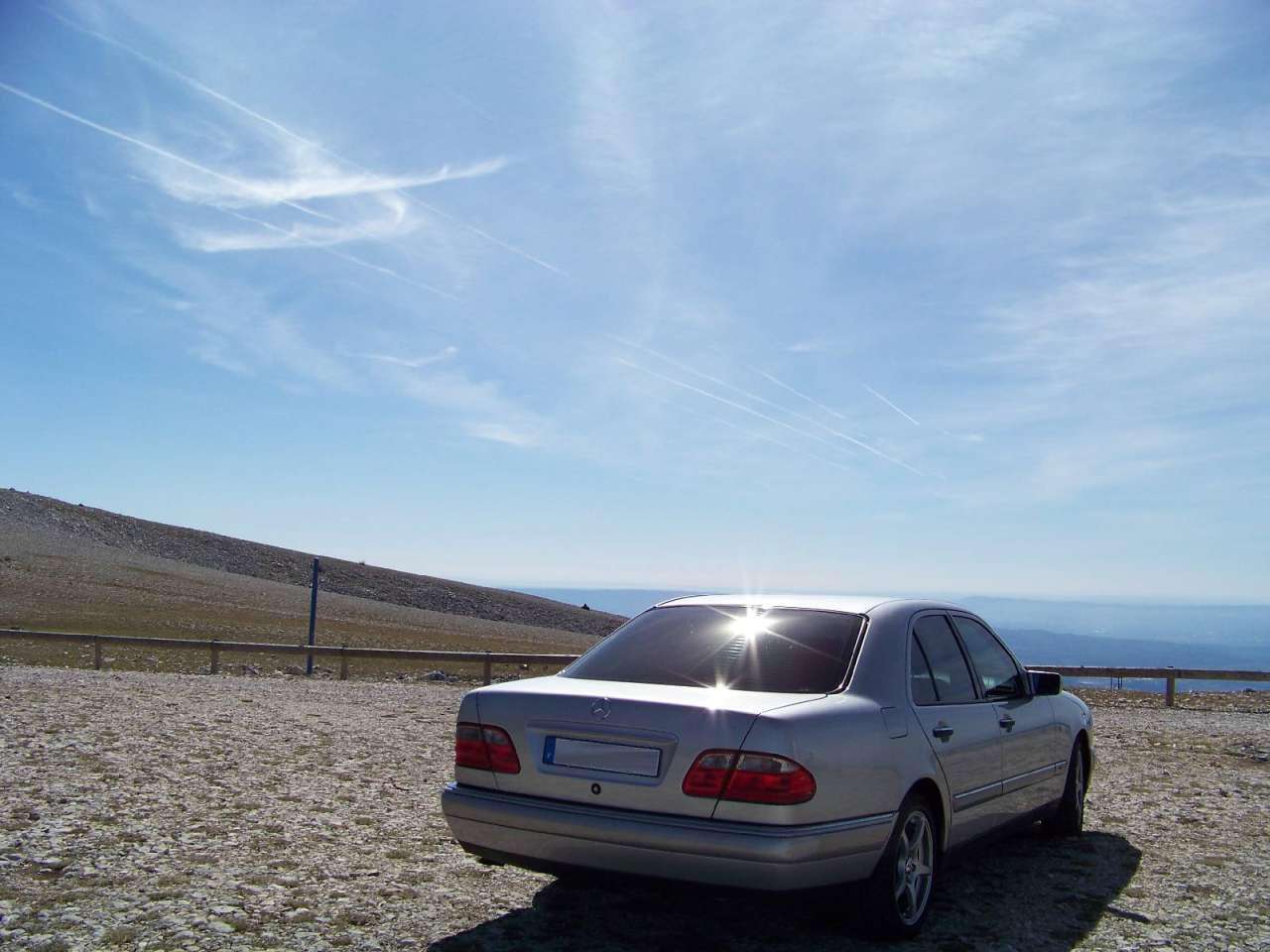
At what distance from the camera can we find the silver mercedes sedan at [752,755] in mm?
4316

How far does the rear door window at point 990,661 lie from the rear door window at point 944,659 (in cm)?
18

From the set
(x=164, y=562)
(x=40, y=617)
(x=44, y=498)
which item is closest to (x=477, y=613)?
(x=164, y=562)

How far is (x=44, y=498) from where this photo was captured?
86188 mm

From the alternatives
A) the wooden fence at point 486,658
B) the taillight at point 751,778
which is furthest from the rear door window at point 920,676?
the wooden fence at point 486,658

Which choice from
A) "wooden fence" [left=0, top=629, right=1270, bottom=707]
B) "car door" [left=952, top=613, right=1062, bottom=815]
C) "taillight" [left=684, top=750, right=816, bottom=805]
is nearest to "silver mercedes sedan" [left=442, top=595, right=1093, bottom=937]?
"taillight" [left=684, top=750, right=816, bottom=805]

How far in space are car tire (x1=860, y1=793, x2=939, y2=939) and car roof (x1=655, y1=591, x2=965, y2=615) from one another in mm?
1029

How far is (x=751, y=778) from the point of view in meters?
4.30

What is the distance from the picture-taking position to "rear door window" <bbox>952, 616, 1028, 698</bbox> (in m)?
6.36

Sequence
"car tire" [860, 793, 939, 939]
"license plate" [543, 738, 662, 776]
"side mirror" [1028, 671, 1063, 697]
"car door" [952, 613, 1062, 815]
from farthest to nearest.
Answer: "side mirror" [1028, 671, 1063, 697], "car door" [952, 613, 1062, 815], "car tire" [860, 793, 939, 939], "license plate" [543, 738, 662, 776]

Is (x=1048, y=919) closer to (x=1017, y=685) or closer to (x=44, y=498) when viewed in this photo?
(x=1017, y=685)

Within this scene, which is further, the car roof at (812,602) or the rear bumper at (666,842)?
the car roof at (812,602)

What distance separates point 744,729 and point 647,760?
440mm

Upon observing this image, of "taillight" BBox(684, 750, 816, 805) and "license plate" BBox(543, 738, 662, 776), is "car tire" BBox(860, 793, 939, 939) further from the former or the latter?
"license plate" BBox(543, 738, 662, 776)

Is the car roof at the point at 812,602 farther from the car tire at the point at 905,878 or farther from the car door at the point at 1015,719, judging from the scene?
the car tire at the point at 905,878
